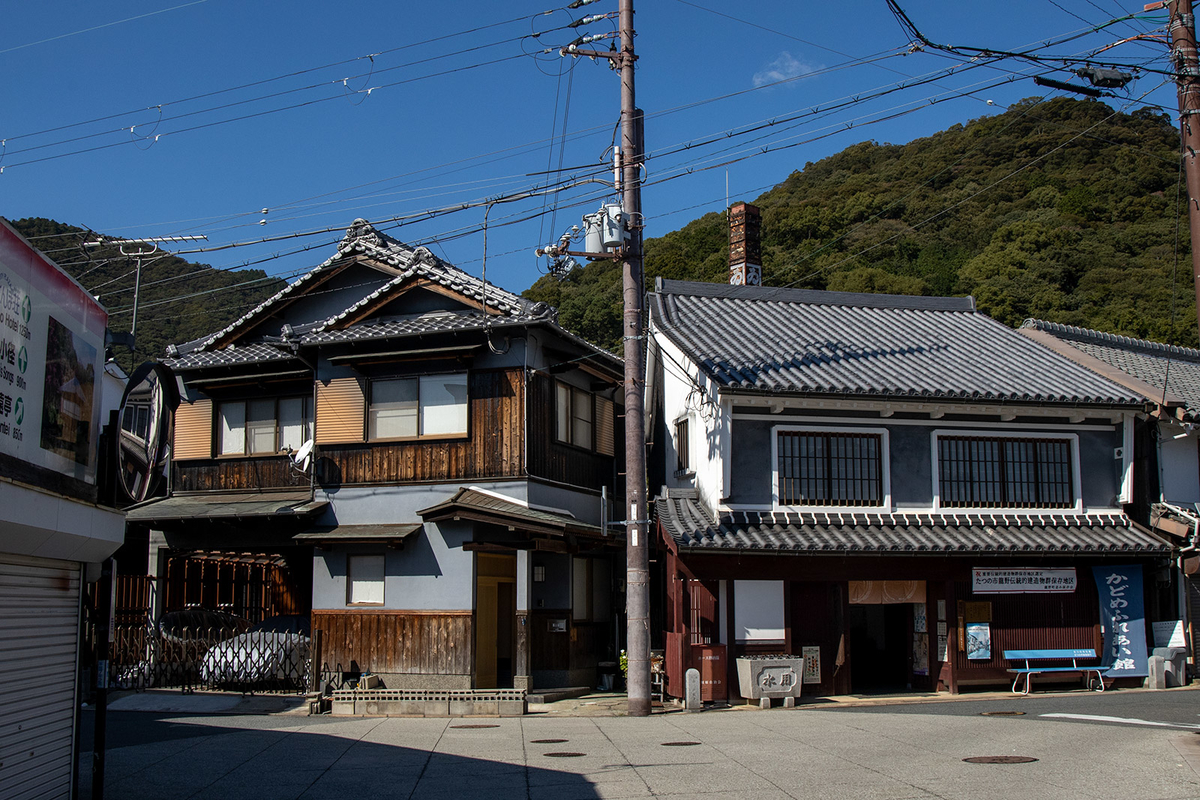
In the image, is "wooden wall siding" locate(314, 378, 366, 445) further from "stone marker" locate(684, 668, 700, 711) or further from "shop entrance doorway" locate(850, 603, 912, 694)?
"shop entrance doorway" locate(850, 603, 912, 694)

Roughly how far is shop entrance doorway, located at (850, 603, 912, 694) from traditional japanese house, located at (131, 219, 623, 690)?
19.7 feet

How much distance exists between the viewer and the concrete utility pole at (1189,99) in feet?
44.9

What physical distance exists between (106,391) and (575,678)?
19445 mm

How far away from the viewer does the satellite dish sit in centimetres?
2261

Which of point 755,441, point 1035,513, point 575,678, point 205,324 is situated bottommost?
point 575,678

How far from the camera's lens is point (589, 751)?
42.7ft

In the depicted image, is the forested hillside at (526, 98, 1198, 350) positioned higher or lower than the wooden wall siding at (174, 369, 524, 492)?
higher

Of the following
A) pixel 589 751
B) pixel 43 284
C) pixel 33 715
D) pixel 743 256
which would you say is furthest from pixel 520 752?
pixel 743 256

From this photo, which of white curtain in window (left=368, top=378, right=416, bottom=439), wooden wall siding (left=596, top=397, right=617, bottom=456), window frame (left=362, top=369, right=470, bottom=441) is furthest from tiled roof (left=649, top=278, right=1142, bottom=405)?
white curtain in window (left=368, top=378, right=416, bottom=439)

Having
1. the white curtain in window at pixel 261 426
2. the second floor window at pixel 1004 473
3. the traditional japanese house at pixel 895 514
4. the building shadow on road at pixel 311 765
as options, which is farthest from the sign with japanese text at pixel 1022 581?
the white curtain in window at pixel 261 426

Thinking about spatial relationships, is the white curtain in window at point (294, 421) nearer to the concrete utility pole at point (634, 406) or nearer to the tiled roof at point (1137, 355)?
the concrete utility pole at point (634, 406)

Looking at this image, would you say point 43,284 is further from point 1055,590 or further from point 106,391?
point 106,391

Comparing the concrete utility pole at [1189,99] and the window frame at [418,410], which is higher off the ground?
the concrete utility pole at [1189,99]

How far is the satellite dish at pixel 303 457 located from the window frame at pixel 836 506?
10.5 metres
